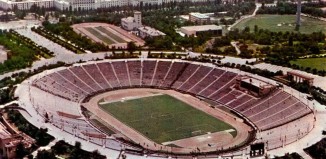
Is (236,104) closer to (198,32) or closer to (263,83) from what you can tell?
(263,83)

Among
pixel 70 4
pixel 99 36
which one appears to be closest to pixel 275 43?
pixel 99 36

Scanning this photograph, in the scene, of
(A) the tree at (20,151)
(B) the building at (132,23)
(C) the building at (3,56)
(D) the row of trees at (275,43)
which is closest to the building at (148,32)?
(B) the building at (132,23)

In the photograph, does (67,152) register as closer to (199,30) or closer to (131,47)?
(131,47)

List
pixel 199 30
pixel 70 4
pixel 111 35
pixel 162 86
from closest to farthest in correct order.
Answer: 1. pixel 162 86
2. pixel 111 35
3. pixel 199 30
4. pixel 70 4

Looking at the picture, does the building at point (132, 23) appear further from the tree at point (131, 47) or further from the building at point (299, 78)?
the building at point (299, 78)

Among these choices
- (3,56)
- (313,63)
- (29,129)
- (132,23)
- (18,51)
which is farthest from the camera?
(132,23)

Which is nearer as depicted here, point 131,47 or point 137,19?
point 131,47

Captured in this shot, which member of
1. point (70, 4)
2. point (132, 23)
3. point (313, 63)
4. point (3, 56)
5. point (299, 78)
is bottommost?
point (299, 78)

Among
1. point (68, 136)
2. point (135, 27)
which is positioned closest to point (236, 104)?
point (68, 136)
